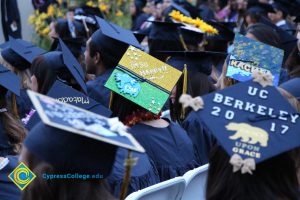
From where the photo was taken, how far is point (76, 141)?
7.94ft

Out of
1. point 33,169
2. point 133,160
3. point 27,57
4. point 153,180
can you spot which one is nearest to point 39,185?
point 33,169

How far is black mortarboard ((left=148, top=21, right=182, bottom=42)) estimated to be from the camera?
762cm

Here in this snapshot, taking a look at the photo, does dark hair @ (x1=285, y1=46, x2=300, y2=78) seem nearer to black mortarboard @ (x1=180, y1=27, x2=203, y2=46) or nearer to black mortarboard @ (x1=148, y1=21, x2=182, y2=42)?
black mortarboard @ (x1=180, y1=27, x2=203, y2=46)

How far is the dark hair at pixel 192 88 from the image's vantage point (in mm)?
4984

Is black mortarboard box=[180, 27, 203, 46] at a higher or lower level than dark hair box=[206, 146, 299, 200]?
lower

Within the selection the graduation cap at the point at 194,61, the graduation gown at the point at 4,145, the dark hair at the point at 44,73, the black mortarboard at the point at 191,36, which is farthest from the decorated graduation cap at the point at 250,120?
the black mortarboard at the point at 191,36

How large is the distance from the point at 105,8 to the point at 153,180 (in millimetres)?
8448

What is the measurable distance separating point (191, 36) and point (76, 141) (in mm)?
4852

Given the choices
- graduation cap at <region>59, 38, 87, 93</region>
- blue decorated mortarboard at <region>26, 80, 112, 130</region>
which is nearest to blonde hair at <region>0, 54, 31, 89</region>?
graduation cap at <region>59, 38, 87, 93</region>

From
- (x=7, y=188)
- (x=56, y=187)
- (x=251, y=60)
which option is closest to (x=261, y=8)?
(x=251, y=60)

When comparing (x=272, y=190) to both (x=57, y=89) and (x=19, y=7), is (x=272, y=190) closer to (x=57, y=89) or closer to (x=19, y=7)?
(x=57, y=89)

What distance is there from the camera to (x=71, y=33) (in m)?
8.67

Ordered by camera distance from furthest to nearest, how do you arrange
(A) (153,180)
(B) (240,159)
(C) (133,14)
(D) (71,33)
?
(C) (133,14), (D) (71,33), (A) (153,180), (B) (240,159)

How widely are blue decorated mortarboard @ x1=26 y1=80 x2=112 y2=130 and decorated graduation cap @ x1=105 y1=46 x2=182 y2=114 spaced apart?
154mm
